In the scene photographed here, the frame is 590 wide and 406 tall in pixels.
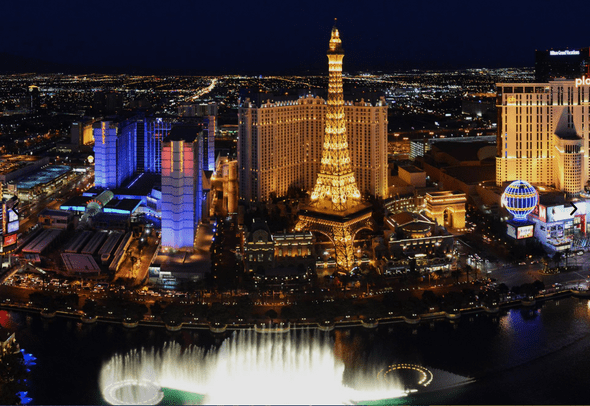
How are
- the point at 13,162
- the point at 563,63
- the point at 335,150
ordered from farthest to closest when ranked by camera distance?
1. the point at 13,162
2. the point at 563,63
3. the point at 335,150

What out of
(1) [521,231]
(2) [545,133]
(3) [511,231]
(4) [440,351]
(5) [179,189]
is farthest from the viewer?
(2) [545,133]

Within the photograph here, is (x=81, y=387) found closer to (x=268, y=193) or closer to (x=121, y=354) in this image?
(x=121, y=354)

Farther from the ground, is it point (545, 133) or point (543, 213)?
point (545, 133)

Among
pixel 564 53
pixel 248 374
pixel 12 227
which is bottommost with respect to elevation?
pixel 248 374

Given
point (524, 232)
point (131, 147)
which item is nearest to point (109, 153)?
point (131, 147)

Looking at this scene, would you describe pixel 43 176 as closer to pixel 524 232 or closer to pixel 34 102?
pixel 524 232

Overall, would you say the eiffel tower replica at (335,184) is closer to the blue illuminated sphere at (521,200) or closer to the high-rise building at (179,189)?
the high-rise building at (179,189)
